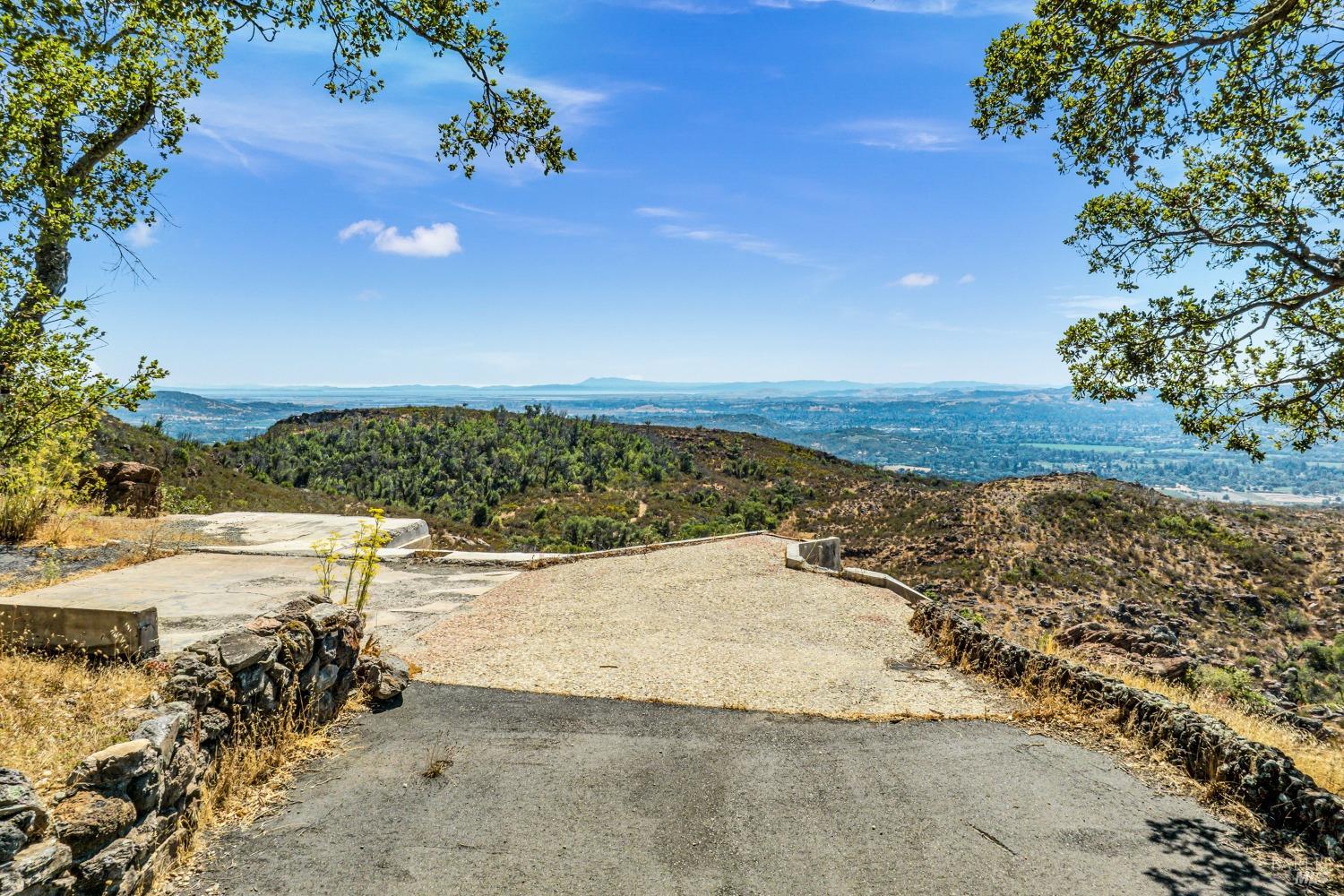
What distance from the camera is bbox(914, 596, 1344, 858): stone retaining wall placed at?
4.68 m

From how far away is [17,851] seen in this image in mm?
2842

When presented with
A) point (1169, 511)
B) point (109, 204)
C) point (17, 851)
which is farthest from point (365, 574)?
point (1169, 511)

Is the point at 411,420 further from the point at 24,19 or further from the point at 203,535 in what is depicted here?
the point at 24,19

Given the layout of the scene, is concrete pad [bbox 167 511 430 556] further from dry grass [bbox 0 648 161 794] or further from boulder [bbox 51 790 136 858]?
boulder [bbox 51 790 136 858]

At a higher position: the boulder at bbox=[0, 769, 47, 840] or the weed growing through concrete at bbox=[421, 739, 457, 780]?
the boulder at bbox=[0, 769, 47, 840]

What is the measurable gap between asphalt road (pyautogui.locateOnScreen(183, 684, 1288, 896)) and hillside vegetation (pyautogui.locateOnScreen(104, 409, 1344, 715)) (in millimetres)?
4488

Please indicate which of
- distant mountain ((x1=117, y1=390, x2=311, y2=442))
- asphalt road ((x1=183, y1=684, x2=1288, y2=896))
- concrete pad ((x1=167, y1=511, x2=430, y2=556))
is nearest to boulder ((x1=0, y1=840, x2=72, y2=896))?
asphalt road ((x1=183, y1=684, x2=1288, y2=896))

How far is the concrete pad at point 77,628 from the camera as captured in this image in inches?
200

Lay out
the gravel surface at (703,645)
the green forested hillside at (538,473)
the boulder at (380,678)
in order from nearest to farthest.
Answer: the boulder at (380,678) → the gravel surface at (703,645) → the green forested hillside at (538,473)

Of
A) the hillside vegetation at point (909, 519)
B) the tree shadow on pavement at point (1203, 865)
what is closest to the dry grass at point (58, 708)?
the tree shadow on pavement at point (1203, 865)

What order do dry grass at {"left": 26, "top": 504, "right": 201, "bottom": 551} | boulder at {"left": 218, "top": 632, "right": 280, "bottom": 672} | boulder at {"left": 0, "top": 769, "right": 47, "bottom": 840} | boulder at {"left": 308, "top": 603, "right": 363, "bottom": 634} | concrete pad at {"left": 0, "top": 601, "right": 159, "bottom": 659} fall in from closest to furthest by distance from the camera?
boulder at {"left": 0, "top": 769, "right": 47, "bottom": 840}
boulder at {"left": 218, "top": 632, "right": 280, "bottom": 672}
concrete pad at {"left": 0, "top": 601, "right": 159, "bottom": 659}
boulder at {"left": 308, "top": 603, "right": 363, "bottom": 634}
dry grass at {"left": 26, "top": 504, "right": 201, "bottom": 551}

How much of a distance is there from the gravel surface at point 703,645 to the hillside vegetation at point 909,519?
281 cm

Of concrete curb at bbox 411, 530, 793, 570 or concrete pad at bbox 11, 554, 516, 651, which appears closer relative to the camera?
concrete pad at bbox 11, 554, 516, 651

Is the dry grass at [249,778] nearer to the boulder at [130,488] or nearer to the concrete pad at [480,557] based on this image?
Answer: the concrete pad at [480,557]
